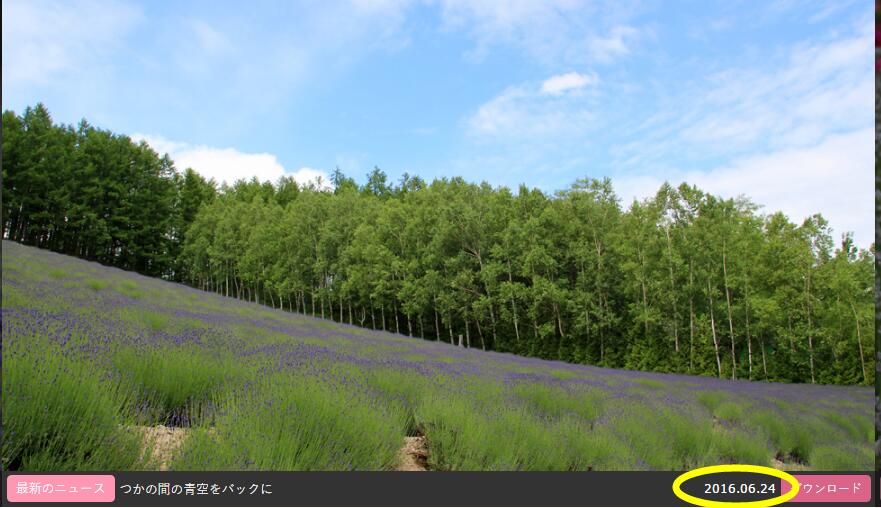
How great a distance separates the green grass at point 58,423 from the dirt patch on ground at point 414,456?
1.69m

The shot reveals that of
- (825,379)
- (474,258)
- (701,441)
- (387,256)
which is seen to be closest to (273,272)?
(387,256)

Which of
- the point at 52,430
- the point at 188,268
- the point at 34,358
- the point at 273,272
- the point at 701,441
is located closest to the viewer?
the point at 52,430

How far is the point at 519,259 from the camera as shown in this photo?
32469mm

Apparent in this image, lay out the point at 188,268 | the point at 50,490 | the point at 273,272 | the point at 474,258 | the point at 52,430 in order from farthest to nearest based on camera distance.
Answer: the point at 188,268
the point at 273,272
the point at 474,258
the point at 52,430
the point at 50,490

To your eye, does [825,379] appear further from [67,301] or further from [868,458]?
[67,301]

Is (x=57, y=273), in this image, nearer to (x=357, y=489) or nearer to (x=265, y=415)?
(x=265, y=415)

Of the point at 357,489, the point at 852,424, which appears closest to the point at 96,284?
the point at 357,489

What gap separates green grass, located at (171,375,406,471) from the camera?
255 cm

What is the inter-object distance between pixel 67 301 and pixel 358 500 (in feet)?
21.4

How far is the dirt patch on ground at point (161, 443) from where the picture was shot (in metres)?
2.75

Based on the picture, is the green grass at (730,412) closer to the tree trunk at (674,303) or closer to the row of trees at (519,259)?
the row of trees at (519,259)

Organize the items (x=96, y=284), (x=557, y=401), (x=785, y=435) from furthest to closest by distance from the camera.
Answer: (x=96, y=284)
(x=785, y=435)
(x=557, y=401)

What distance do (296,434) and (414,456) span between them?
1.31m

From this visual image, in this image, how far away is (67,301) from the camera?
6895 millimetres
